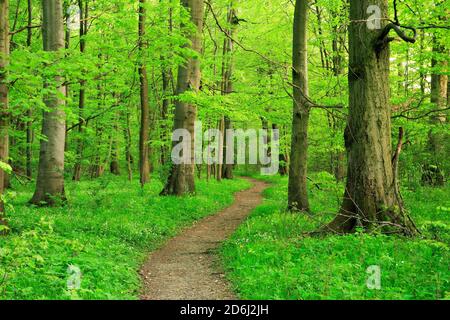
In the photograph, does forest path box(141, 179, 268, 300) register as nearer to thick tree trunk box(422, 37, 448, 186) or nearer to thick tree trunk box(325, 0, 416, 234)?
thick tree trunk box(325, 0, 416, 234)

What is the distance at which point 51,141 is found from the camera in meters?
13.3

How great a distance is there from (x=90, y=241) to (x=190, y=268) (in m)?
2.46

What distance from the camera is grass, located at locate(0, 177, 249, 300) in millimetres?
5855

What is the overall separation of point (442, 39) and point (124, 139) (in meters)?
25.9

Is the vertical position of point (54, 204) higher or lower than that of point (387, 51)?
lower

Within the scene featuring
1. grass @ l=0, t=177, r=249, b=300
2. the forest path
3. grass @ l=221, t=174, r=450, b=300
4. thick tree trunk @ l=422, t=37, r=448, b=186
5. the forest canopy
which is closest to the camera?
grass @ l=221, t=174, r=450, b=300

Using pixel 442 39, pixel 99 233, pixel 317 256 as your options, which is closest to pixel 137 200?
pixel 99 233

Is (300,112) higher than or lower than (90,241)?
higher

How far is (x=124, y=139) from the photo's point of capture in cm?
3344

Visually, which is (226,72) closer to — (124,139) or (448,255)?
(124,139)

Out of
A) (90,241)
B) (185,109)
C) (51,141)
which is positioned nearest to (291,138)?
(185,109)
